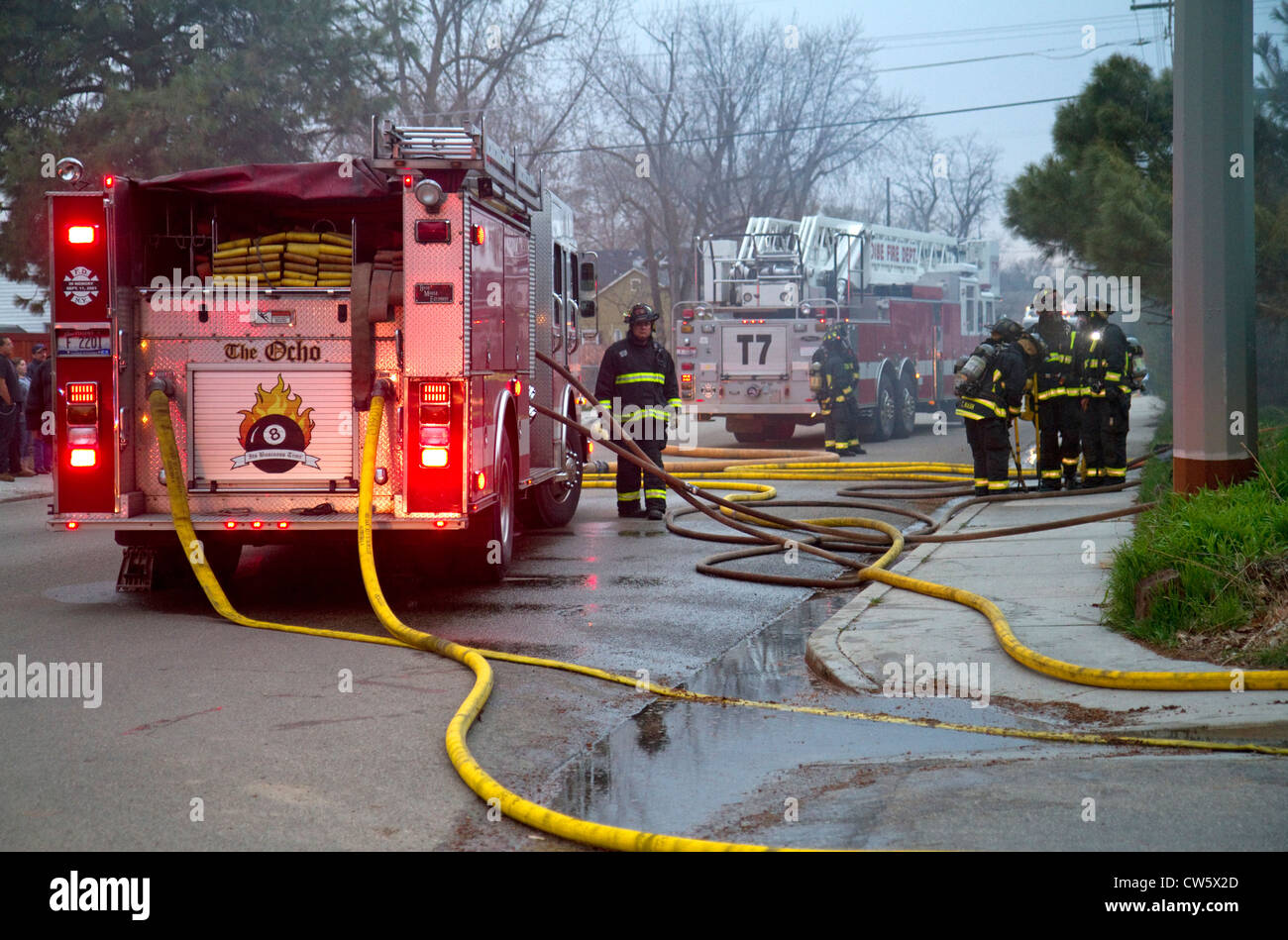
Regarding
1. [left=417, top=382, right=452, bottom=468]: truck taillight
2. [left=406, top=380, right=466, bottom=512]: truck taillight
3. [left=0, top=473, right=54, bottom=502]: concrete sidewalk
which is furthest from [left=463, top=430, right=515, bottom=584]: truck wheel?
[left=0, top=473, right=54, bottom=502]: concrete sidewalk

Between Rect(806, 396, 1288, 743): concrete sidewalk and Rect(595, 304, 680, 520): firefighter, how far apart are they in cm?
307

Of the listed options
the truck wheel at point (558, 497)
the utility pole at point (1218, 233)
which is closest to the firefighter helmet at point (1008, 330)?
the truck wheel at point (558, 497)

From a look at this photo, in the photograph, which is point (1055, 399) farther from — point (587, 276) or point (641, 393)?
point (587, 276)

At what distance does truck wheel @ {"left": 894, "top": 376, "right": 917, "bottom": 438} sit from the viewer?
2408 cm

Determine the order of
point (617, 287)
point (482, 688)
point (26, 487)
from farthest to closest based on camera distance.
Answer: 1. point (617, 287)
2. point (26, 487)
3. point (482, 688)

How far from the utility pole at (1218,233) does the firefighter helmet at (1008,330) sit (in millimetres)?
4753

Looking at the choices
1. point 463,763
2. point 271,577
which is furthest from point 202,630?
point 463,763

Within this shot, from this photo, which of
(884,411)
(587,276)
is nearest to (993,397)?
(587,276)

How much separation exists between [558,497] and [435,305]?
4.50 m

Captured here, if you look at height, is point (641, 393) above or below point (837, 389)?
below

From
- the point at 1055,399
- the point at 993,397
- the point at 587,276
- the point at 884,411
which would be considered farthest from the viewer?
the point at 884,411

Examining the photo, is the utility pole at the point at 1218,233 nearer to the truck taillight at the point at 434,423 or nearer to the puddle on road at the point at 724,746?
the puddle on road at the point at 724,746

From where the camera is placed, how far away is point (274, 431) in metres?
8.50

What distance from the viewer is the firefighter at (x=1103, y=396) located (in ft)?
42.8
